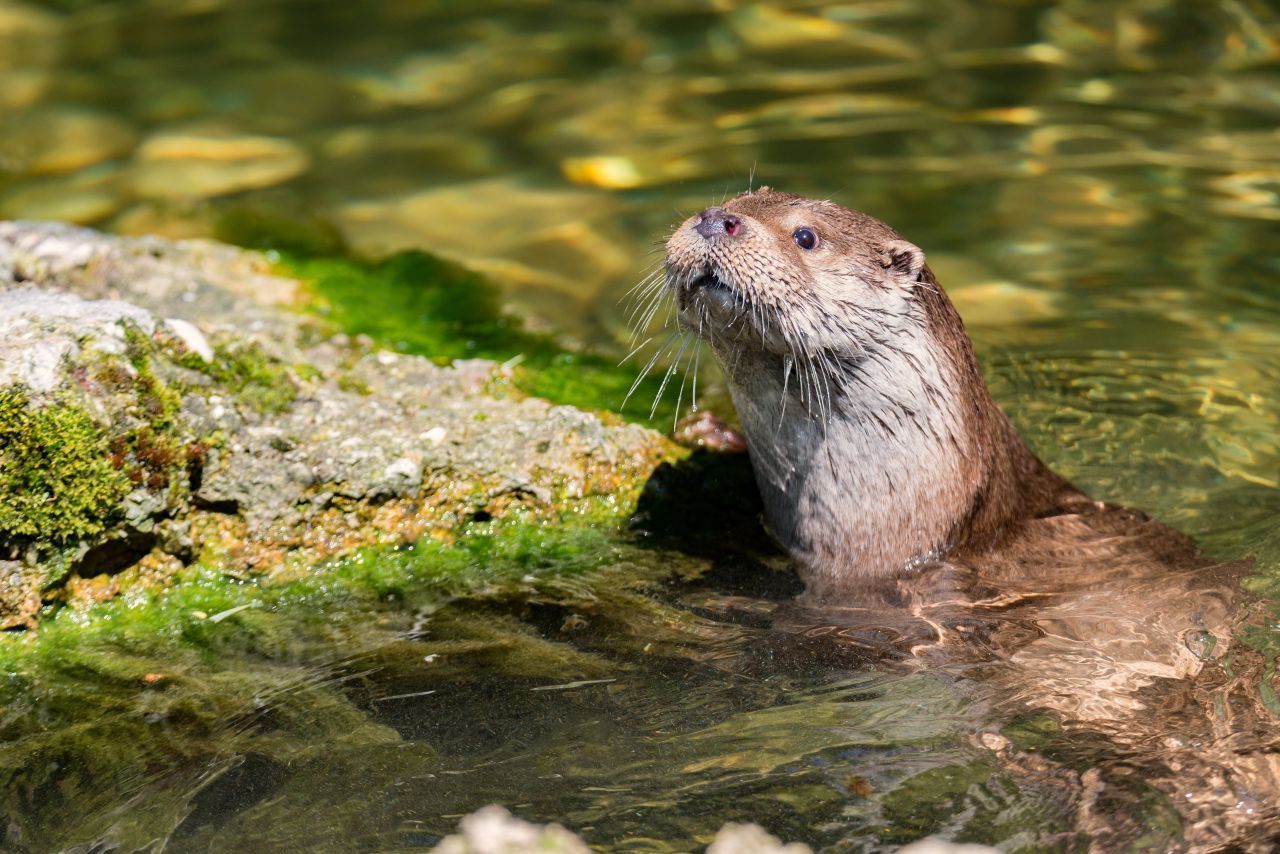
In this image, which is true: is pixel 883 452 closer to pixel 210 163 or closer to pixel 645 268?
pixel 645 268

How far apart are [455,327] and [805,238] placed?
1864 millimetres

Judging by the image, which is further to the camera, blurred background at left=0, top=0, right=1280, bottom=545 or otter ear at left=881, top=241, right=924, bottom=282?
blurred background at left=0, top=0, right=1280, bottom=545

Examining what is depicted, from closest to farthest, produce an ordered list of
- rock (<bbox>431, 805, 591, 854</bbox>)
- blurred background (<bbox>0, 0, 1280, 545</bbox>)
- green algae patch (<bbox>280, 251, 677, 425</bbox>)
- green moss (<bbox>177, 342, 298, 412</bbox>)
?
rock (<bbox>431, 805, 591, 854</bbox>)
green moss (<bbox>177, 342, 298, 412</bbox>)
green algae patch (<bbox>280, 251, 677, 425</bbox>)
blurred background (<bbox>0, 0, 1280, 545</bbox>)

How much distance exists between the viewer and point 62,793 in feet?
10.6

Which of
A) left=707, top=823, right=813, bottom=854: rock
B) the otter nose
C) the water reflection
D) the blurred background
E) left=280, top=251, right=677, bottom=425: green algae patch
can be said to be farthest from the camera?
the water reflection

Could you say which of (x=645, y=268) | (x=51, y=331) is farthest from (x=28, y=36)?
(x=51, y=331)

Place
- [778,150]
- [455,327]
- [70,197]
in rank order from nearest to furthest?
[455,327] < [70,197] < [778,150]

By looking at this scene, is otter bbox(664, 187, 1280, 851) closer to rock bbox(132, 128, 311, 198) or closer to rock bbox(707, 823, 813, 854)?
rock bbox(707, 823, 813, 854)

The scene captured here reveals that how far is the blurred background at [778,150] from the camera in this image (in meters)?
5.79

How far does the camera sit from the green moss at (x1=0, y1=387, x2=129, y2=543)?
12.3 feet

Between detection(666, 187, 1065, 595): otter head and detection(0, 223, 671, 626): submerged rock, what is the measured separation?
61 centimetres

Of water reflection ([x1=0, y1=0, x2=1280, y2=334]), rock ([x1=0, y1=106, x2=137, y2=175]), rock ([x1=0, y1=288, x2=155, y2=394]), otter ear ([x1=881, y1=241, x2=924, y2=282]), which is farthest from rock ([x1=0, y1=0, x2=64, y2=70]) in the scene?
otter ear ([x1=881, y1=241, x2=924, y2=282])

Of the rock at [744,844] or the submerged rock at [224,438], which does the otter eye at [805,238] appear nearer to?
the submerged rock at [224,438]

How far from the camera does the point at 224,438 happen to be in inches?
164
